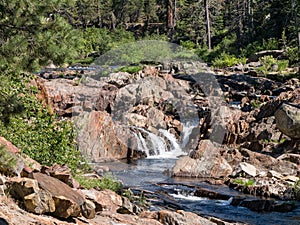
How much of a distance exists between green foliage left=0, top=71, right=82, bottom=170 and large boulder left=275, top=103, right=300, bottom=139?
881 centimetres

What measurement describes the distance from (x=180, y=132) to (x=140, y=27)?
4741 cm

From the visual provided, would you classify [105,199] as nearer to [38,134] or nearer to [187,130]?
[38,134]

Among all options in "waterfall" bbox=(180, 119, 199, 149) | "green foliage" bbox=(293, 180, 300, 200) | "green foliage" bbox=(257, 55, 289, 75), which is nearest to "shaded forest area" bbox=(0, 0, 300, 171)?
"green foliage" bbox=(257, 55, 289, 75)

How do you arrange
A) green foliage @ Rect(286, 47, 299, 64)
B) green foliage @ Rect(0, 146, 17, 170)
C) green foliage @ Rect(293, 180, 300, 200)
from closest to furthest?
green foliage @ Rect(0, 146, 17, 170), green foliage @ Rect(293, 180, 300, 200), green foliage @ Rect(286, 47, 299, 64)

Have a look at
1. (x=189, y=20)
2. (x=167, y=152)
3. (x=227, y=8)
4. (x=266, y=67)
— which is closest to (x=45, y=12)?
(x=167, y=152)

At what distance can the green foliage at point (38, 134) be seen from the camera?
10.3 metres

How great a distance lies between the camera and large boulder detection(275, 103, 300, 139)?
654 inches

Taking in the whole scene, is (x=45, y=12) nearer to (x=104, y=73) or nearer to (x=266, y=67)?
(x=104, y=73)

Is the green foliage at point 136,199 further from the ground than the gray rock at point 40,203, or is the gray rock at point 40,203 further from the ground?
the gray rock at point 40,203

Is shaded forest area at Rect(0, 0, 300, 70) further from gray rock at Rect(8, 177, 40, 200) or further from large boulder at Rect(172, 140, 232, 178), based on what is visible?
large boulder at Rect(172, 140, 232, 178)

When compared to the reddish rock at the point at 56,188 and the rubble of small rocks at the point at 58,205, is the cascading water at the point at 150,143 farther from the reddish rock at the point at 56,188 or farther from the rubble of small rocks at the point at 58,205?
the reddish rock at the point at 56,188

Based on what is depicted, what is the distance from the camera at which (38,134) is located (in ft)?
35.0

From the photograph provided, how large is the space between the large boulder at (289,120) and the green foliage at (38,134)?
881 cm

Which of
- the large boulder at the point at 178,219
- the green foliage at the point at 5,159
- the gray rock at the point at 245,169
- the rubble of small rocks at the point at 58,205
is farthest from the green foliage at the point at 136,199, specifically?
the green foliage at the point at 5,159
